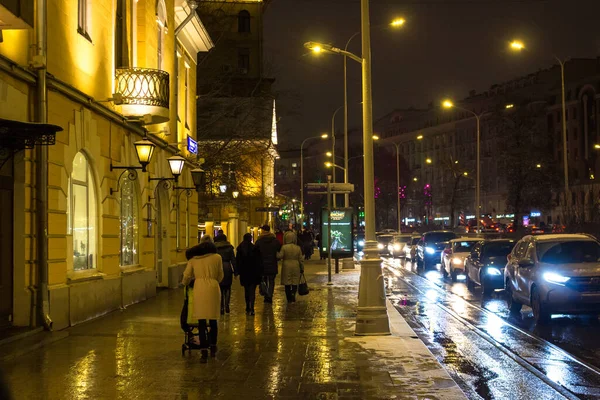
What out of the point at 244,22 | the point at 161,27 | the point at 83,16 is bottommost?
the point at 83,16

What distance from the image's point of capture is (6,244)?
12773 mm

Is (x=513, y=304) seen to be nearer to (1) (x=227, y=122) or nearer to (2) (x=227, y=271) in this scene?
(2) (x=227, y=271)

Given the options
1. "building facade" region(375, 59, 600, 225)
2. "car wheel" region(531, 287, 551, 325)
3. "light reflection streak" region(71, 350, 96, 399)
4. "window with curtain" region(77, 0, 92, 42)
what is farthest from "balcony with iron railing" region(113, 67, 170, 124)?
"building facade" region(375, 59, 600, 225)

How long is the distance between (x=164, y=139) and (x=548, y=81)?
8798 cm

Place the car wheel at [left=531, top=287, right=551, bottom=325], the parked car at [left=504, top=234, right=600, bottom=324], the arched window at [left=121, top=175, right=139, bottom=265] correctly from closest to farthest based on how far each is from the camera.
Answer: the parked car at [left=504, top=234, right=600, bottom=324]
the car wheel at [left=531, top=287, right=551, bottom=325]
the arched window at [left=121, top=175, right=139, bottom=265]

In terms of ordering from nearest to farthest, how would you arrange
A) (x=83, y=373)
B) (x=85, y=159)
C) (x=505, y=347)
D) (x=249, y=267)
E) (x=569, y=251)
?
(x=83, y=373) < (x=505, y=347) < (x=85, y=159) < (x=569, y=251) < (x=249, y=267)

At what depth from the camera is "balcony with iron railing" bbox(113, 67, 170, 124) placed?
17.7 metres

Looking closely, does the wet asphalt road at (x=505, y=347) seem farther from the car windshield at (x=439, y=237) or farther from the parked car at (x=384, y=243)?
the parked car at (x=384, y=243)

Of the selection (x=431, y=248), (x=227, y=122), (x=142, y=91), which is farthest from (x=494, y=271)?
(x=227, y=122)

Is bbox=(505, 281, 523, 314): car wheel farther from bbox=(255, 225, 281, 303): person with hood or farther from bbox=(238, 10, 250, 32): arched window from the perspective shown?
bbox=(238, 10, 250, 32): arched window

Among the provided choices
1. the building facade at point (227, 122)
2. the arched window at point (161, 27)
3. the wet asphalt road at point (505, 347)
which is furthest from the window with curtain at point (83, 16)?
the building facade at point (227, 122)

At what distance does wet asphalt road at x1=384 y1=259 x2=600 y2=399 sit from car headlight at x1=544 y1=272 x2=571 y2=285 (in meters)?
0.88

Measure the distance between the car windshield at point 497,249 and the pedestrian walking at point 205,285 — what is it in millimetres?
13730

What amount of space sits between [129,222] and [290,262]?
4092 mm
